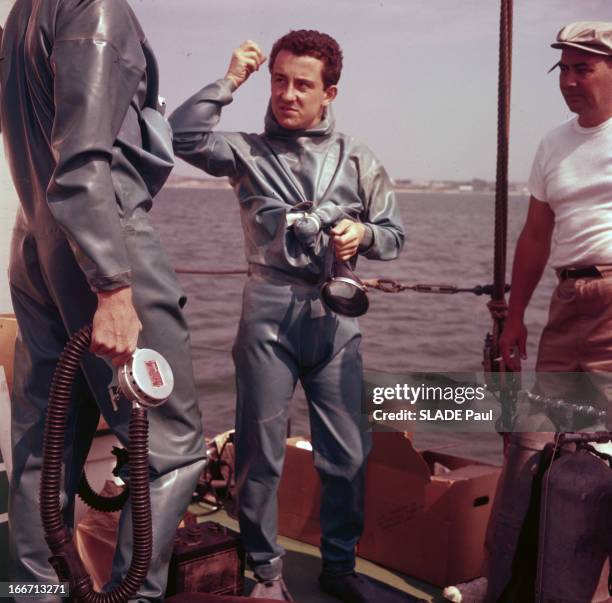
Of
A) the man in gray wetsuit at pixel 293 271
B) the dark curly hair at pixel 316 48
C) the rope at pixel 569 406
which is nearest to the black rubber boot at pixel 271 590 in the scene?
the man in gray wetsuit at pixel 293 271

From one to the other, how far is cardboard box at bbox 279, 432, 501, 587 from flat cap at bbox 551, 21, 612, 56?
4.62ft

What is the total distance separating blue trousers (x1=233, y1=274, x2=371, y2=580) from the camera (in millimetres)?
2893

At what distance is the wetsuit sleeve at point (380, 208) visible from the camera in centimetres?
298

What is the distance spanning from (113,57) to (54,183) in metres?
0.30

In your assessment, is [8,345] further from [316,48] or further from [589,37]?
[589,37]

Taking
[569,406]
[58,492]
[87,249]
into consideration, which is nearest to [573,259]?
[569,406]

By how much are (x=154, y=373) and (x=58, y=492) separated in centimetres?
34

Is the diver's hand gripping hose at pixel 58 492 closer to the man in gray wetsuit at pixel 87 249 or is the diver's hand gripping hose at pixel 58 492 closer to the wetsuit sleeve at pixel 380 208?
the man in gray wetsuit at pixel 87 249

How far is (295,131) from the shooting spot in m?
2.98

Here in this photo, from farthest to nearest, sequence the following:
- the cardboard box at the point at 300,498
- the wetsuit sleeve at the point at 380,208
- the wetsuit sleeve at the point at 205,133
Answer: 1. the cardboard box at the point at 300,498
2. the wetsuit sleeve at the point at 380,208
3. the wetsuit sleeve at the point at 205,133

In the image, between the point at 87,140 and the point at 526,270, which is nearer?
the point at 87,140

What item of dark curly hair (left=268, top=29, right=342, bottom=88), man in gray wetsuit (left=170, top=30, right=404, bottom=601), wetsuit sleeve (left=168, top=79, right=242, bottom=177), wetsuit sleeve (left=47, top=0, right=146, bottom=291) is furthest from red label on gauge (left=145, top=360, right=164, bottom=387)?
dark curly hair (left=268, top=29, right=342, bottom=88)

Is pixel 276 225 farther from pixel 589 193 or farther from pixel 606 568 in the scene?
pixel 606 568

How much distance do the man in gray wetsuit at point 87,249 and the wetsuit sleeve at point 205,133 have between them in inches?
22.8
